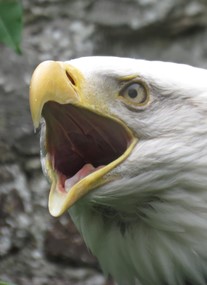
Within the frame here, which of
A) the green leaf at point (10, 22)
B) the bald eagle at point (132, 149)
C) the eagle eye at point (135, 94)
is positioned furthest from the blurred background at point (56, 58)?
the eagle eye at point (135, 94)

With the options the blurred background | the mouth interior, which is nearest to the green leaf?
the mouth interior

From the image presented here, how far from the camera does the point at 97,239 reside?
2.10m

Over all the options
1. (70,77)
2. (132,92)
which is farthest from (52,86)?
(132,92)

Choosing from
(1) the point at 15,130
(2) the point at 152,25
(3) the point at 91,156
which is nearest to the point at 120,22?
(2) the point at 152,25

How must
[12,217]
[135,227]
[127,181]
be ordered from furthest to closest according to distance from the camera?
[12,217] < [135,227] < [127,181]

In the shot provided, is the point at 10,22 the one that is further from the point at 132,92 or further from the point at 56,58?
the point at 56,58

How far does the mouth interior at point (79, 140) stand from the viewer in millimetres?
1969

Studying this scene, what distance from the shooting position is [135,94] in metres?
1.97

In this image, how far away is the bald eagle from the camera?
75.4 inches

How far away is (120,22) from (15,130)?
0.49m

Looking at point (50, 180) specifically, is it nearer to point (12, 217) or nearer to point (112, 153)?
point (112, 153)

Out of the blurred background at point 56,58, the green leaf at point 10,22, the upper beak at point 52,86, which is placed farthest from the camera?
the blurred background at point 56,58

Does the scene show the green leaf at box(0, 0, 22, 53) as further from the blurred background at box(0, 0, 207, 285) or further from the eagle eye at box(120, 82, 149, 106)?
the blurred background at box(0, 0, 207, 285)

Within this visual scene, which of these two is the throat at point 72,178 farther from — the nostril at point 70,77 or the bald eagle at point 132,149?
the nostril at point 70,77
